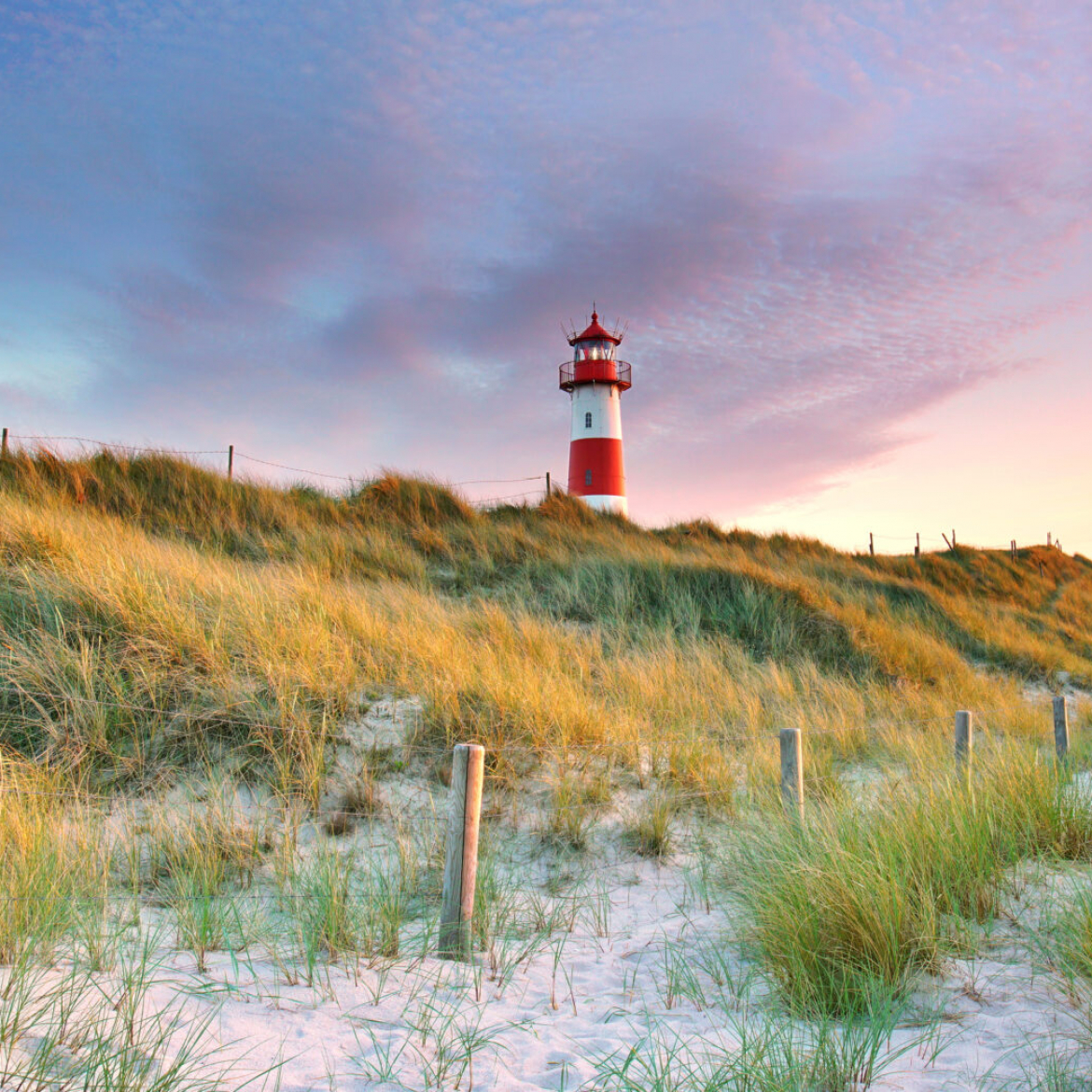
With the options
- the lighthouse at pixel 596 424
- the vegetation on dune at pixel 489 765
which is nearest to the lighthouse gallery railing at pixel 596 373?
the lighthouse at pixel 596 424

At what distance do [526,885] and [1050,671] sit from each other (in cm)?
1307

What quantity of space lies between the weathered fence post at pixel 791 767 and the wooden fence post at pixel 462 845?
2278 millimetres

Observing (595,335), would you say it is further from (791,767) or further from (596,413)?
(791,767)

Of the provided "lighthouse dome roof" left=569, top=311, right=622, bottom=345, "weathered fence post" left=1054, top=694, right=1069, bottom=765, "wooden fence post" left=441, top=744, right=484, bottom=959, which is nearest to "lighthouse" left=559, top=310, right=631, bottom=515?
"lighthouse dome roof" left=569, top=311, right=622, bottom=345

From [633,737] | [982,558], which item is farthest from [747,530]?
[633,737]

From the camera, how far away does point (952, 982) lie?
9.97 ft

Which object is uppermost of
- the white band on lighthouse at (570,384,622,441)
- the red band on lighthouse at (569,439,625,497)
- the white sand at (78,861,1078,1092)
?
the white band on lighthouse at (570,384,622,441)

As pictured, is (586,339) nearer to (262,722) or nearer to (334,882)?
(262,722)

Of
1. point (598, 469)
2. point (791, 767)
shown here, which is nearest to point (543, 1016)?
point (791, 767)

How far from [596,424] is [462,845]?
75.2 ft

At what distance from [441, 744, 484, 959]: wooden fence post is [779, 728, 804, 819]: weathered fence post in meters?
2.28

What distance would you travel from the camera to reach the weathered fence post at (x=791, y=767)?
4.88 m

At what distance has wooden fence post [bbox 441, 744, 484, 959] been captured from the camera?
349 cm

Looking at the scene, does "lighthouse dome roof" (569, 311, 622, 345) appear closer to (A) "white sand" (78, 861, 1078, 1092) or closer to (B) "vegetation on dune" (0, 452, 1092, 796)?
(B) "vegetation on dune" (0, 452, 1092, 796)
